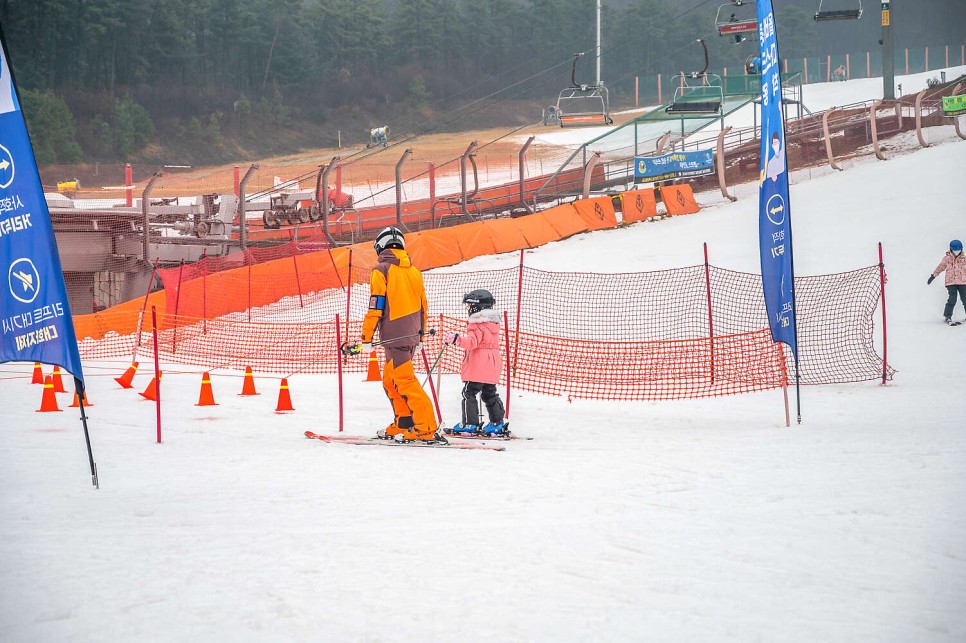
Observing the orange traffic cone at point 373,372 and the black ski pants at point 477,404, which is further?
the orange traffic cone at point 373,372

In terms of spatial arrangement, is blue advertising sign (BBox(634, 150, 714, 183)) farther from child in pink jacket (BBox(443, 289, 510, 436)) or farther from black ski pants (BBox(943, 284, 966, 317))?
child in pink jacket (BBox(443, 289, 510, 436))

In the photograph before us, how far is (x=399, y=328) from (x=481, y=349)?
94cm

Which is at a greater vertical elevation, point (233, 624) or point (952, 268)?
point (952, 268)

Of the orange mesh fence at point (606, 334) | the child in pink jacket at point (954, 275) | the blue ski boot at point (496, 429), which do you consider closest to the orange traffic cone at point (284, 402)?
the orange mesh fence at point (606, 334)

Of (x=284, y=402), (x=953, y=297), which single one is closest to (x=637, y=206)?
(x=953, y=297)

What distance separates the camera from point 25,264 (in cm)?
736

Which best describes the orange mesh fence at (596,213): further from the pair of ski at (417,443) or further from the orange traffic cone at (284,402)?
the pair of ski at (417,443)

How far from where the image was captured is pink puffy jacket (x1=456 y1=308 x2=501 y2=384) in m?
10.0

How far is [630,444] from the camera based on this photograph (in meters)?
9.62

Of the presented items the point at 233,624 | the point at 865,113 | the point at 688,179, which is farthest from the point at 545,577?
the point at 865,113

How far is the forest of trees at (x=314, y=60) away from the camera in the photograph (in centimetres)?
6375

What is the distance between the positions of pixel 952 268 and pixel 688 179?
56.2 ft

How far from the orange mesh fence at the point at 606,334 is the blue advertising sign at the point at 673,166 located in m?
11.9

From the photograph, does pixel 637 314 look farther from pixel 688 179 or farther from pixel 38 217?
pixel 688 179
